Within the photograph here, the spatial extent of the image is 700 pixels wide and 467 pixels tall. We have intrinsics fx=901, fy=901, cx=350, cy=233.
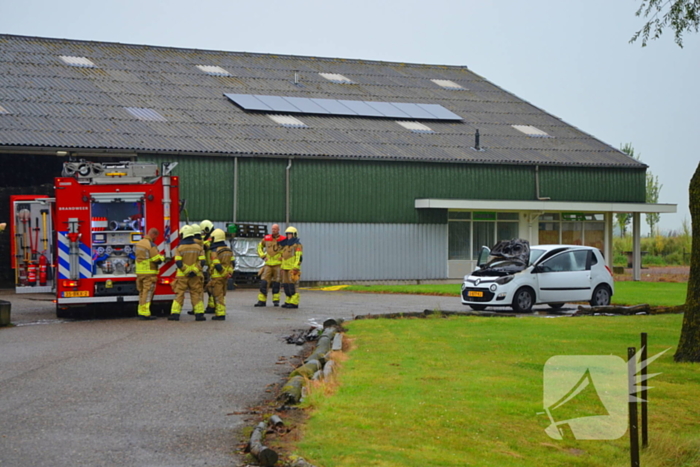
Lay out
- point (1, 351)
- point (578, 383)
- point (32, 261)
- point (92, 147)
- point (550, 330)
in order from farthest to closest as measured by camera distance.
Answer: point (92, 147), point (32, 261), point (550, 330), point (1, 351), point (578, 383)

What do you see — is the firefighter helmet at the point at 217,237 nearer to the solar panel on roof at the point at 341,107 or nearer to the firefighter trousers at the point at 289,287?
the firefighter trousers at the point at 289,287

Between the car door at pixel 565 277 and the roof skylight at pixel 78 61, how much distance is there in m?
23.7

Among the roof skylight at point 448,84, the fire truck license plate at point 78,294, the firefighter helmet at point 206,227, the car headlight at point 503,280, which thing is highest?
the roof skylight at point 448,84

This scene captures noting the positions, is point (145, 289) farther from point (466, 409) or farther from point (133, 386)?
point (466, 409)

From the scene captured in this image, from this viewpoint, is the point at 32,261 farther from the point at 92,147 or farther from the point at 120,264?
the point at 92,147

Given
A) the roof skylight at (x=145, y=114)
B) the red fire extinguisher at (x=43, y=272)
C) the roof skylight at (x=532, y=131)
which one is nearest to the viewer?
the red fire extinguisher at (x=43, y=272)

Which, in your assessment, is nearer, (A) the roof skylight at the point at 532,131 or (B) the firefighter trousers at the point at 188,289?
(B) the firefighter trousers at the point at 188,289

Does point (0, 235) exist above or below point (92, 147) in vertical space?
below

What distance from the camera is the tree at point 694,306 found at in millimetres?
12242

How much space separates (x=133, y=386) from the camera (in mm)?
10273

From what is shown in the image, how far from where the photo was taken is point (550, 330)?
53.9ft

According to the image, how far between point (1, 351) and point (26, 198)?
11.0 meters

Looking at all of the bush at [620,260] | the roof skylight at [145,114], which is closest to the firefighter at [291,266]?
the roof skylight at [145,114]

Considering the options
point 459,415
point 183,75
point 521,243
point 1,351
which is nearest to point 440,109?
point 183,75
